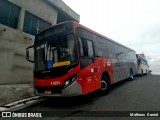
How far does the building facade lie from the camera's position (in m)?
10.2

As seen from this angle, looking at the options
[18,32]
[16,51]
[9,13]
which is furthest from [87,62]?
[9,13]

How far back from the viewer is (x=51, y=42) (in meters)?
6.56

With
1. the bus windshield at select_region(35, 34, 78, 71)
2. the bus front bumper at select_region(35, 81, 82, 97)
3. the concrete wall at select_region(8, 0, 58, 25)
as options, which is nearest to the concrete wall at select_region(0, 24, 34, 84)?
the concrete wall at select_region(8, 0, 58, 25)

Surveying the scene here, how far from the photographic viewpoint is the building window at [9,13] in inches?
411

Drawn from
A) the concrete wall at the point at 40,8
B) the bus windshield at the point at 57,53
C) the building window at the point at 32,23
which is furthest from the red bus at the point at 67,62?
the concrete wall at the point at 40,8

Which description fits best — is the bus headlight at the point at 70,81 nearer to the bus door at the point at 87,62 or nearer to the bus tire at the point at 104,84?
the bus door at the point at 87,62

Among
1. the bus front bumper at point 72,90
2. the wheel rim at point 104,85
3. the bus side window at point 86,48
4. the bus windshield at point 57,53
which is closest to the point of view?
the bus front bumper at point 72,90

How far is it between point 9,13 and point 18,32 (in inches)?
54.4

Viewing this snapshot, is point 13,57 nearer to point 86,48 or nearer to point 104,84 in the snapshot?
point 86,48

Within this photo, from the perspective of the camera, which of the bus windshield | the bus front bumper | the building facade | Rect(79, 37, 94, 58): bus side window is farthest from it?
the building facade

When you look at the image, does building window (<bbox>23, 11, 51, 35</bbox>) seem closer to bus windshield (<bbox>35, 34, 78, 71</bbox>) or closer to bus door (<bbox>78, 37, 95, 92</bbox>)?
bus windshield (<bbox>35, 34, 78, 71</bbox>)

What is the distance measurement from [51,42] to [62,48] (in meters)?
0.69

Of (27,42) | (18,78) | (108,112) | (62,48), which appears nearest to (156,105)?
(108,112)

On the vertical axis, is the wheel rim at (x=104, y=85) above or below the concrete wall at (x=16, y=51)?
below
